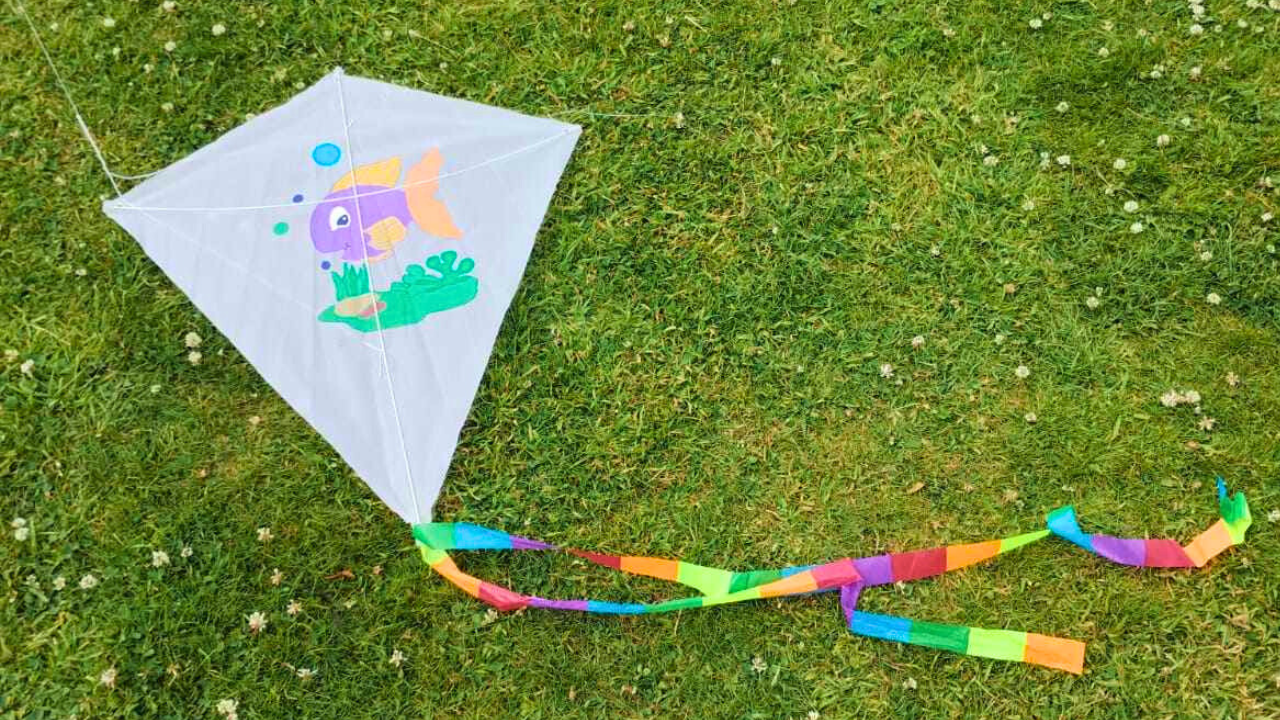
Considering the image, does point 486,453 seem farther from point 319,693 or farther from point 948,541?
point 948,541

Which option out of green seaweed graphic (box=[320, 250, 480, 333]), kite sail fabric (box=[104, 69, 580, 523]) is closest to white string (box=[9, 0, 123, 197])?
kite sail fabric (box=[104, 69, 580, 523])

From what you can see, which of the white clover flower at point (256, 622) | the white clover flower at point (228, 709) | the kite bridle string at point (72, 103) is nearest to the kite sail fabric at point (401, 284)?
the kite bridle string at point (72, 103)

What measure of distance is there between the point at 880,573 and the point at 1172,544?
1.05 m

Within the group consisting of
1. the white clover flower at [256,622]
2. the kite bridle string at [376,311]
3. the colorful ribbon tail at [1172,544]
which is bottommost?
the white clover flower at [256,622]

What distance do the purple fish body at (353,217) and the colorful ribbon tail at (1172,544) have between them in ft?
9.15

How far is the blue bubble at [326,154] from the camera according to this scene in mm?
3596

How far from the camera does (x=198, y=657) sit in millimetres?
3150

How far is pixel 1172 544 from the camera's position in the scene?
3180 millimetres

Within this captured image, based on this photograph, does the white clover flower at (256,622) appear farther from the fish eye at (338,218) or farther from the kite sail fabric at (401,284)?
the fish eye at (338,218)

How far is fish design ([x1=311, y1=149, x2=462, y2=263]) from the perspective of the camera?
3492 mm

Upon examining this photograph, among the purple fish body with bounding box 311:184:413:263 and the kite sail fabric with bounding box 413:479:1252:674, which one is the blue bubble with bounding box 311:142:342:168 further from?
the kite sail fabric with bounding box 413:479:1252:674

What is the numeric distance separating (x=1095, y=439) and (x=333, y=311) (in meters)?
2.93

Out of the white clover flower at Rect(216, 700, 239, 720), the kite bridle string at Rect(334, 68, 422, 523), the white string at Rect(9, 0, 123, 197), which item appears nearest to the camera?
the white clover flower at Rect(216, 700, 239, 720)

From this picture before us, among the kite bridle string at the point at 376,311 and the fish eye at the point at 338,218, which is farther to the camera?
the fish eye at the point at 338,218
